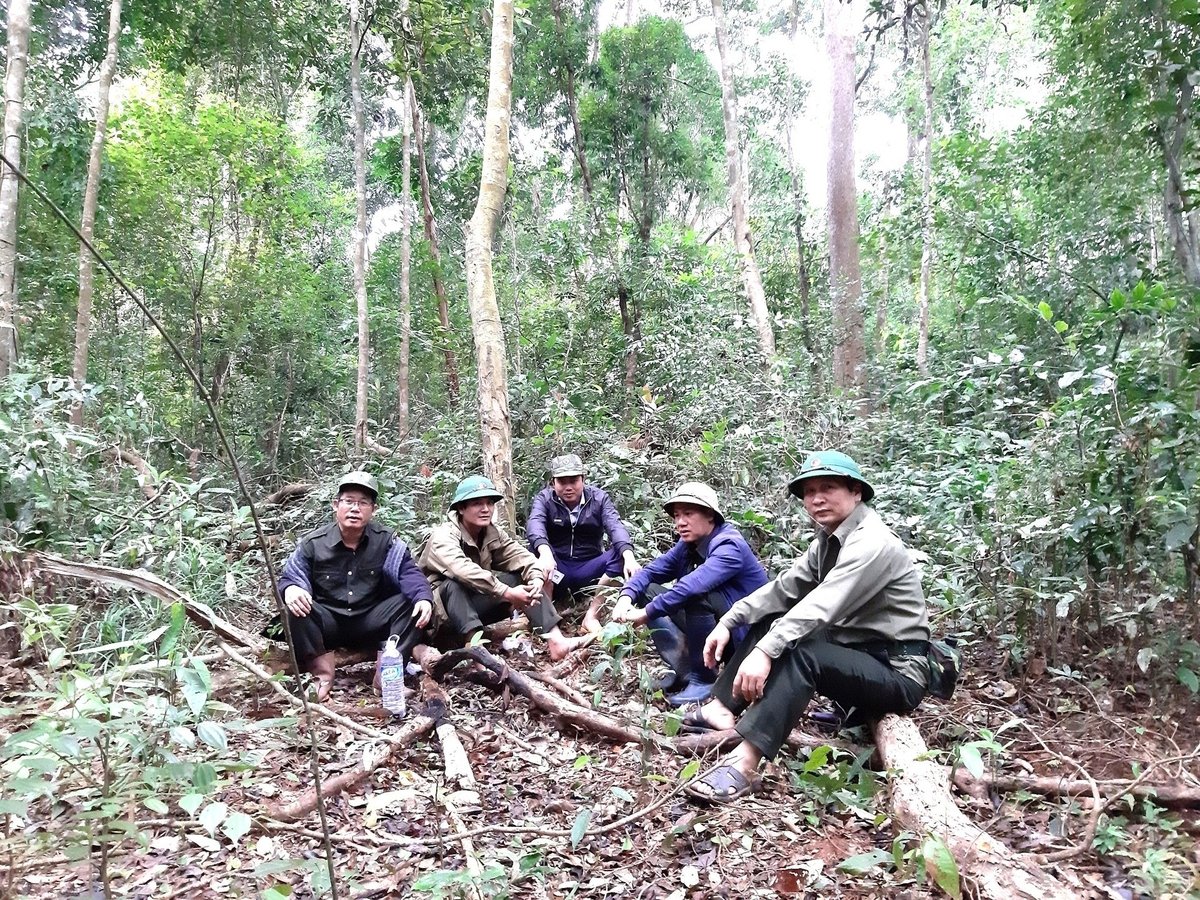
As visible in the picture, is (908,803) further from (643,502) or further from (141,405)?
(141,405)

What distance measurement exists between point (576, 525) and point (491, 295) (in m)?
2.09

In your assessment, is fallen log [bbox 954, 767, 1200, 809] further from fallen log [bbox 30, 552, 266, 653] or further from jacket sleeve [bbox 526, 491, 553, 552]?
fallen log [bbox 30, 552, 266, 653]

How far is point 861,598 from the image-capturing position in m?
3.09

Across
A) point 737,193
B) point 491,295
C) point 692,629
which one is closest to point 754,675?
point 692,629

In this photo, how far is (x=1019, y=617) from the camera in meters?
3.98

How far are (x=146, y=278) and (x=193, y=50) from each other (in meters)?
3.08

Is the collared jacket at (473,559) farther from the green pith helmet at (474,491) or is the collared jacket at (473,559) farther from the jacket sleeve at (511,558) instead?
the green pith helmet at (474,491)

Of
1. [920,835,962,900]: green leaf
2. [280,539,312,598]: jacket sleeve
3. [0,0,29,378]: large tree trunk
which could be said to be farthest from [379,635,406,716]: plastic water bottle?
[0,0,29,378]: large tree trunk

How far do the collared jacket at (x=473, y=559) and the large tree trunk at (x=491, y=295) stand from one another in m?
0.89

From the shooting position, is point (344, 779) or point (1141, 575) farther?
point (1141, 575)

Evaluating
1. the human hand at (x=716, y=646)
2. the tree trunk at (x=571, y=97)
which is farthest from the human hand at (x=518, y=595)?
the tree trunk at (x=571, y=97)

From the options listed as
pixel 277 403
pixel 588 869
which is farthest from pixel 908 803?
pixel 277 403

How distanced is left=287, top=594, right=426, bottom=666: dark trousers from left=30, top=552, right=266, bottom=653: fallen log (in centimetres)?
53

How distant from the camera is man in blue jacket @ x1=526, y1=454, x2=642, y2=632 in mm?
5480
